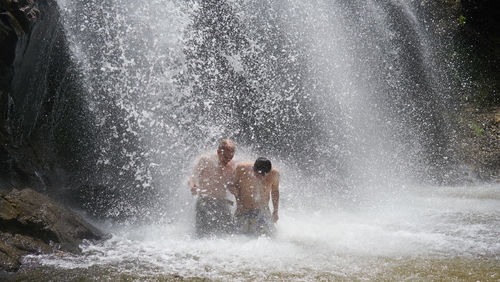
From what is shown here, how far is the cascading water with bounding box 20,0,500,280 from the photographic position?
4152 millimetres

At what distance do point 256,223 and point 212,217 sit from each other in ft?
2.32

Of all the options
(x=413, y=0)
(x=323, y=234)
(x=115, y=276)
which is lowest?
(x=115, y=276)

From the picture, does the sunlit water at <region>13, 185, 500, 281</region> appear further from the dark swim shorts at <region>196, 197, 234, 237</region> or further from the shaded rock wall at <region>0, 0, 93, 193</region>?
the shaded rock wall at <region>0, 0, 93, 193</region>

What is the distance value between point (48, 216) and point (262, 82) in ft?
23.1

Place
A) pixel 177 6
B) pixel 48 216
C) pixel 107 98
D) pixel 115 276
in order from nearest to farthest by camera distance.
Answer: pixel 115 276 → pixel 48 216 → pixel 107 98 → pixel 177 6

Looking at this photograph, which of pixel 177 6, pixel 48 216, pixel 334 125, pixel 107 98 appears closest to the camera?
pixel 48 216

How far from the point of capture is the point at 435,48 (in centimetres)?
1141

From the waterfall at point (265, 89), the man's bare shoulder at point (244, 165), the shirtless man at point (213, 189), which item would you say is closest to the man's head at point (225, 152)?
the shirtless man at point (213, 189)

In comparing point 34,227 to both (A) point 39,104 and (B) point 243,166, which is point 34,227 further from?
(A) point 39,104

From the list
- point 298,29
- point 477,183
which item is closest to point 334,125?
point 298,29

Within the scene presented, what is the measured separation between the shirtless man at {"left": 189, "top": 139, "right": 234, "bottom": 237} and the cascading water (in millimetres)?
274

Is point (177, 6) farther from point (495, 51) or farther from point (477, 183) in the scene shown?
point (495, 51)

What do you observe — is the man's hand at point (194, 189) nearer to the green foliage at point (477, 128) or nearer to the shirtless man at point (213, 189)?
the shirtless man at point (213, 189)

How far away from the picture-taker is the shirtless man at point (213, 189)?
530 cm
